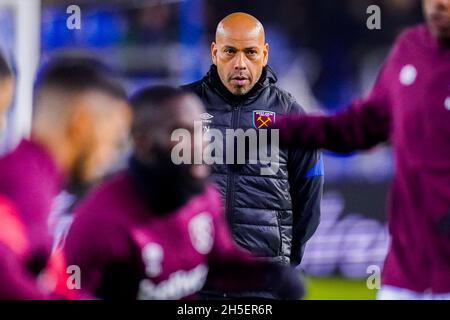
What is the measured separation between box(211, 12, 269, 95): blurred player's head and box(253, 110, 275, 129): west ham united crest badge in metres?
0.10

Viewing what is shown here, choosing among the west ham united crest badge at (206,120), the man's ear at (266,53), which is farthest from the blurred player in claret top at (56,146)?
the man's ear at (266,53)

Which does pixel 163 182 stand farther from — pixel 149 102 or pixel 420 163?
pixel 420 163

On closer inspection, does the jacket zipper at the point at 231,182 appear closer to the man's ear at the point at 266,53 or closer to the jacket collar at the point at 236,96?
the jacket collar at the point at 236,96

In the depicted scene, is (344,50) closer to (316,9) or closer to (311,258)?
(316,9)

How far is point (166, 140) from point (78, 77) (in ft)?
1.57

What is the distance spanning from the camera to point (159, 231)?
3.49m

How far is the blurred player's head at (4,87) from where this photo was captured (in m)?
3.89

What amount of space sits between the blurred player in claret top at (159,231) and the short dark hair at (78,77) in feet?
0.49

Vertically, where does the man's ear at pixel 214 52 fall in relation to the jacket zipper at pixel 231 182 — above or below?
above

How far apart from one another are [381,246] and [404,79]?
2.75 feet

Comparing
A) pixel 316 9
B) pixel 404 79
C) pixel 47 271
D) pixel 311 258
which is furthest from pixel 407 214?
pixel 47 271

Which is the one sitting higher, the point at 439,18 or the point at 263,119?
the point at 439,18

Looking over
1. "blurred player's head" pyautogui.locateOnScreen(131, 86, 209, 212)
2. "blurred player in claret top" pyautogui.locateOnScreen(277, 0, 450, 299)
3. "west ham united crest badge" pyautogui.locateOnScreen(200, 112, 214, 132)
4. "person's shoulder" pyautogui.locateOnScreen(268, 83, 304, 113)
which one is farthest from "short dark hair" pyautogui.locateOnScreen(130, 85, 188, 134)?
"blurred player in claret top" pyautogui.locateOnScreen(277, 0, 450, 299)

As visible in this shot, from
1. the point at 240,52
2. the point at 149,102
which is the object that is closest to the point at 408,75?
the point at 240,52
